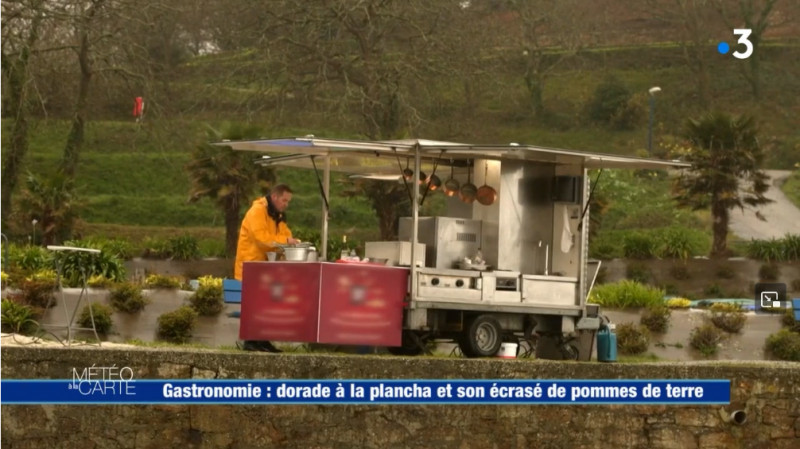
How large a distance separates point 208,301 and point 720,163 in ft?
51.7

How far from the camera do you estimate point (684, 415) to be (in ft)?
49.8

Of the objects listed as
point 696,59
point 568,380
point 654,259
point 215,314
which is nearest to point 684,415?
point 568,380

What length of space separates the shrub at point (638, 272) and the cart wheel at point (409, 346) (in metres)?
15.1

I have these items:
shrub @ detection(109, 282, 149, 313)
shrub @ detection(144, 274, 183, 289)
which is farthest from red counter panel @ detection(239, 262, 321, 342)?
shrub @ detection(144, 274, 183, 289)

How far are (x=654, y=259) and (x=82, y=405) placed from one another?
21.5 metres

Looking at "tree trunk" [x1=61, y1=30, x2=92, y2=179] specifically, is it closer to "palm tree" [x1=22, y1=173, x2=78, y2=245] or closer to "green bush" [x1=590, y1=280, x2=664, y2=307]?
"palm tree" [x1=22, y1=173, x2=78, y2=245]

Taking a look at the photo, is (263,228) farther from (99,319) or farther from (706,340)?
(706,340)

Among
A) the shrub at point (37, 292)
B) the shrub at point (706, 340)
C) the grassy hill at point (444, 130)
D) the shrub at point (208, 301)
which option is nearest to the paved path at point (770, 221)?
the grassy hill at point (444, 130)

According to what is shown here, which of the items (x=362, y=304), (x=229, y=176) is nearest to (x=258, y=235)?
(x=362, y=304)

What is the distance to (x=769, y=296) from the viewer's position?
28797mm

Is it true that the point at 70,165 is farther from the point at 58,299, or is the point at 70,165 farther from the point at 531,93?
the point at 531,93

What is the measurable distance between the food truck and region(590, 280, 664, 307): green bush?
250 inches

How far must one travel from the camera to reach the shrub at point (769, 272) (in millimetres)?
32250

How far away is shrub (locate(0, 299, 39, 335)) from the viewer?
2000cm
